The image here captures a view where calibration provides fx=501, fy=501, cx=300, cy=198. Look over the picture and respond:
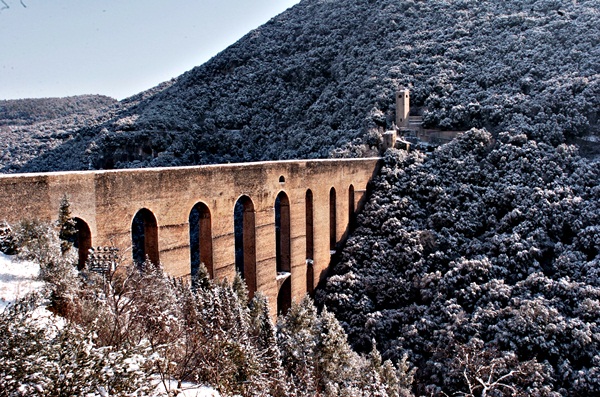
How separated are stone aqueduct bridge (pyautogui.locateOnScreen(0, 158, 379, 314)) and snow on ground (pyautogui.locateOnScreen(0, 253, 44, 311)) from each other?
1.47 m

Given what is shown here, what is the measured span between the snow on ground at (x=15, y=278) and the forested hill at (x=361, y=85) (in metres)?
17.6

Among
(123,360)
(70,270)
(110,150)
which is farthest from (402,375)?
(110,150)

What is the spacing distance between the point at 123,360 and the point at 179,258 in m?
7.98

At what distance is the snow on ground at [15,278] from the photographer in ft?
21.9

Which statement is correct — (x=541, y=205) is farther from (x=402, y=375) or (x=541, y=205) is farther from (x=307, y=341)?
(x=307, y=341)

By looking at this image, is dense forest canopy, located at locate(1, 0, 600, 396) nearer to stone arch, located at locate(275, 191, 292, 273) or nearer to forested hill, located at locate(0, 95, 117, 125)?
stone arch, located at locate(275, 191, 292, 273)

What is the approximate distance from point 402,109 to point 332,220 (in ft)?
32.0

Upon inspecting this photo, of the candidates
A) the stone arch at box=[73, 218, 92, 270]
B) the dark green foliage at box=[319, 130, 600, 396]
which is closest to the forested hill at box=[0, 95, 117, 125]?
the dark green foliage at box=[319, 130, 600, 396]

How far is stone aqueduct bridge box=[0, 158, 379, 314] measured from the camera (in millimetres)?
9961

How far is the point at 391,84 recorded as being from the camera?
28891mm

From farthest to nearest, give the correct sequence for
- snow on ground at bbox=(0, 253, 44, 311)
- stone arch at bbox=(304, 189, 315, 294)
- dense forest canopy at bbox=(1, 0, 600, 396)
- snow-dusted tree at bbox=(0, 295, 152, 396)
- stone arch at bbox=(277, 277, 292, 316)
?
stone arch at bbox=(304, 189, 315, 294)
stone arch at bbox=(277, 277, 292, 316)
dense forest canopy at bbox=(1, 0, 600, 396)
snow on ground at bbox=(0, 253, 44, 311)
snow-dusted tree at bbox=(0, 295, 152, 396)

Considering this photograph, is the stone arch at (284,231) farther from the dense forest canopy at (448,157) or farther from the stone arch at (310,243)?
the dense forest canopy at (448,157)

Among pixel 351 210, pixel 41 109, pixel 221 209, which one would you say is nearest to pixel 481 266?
pixel 351 210

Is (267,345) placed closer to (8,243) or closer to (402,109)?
(8,243)
